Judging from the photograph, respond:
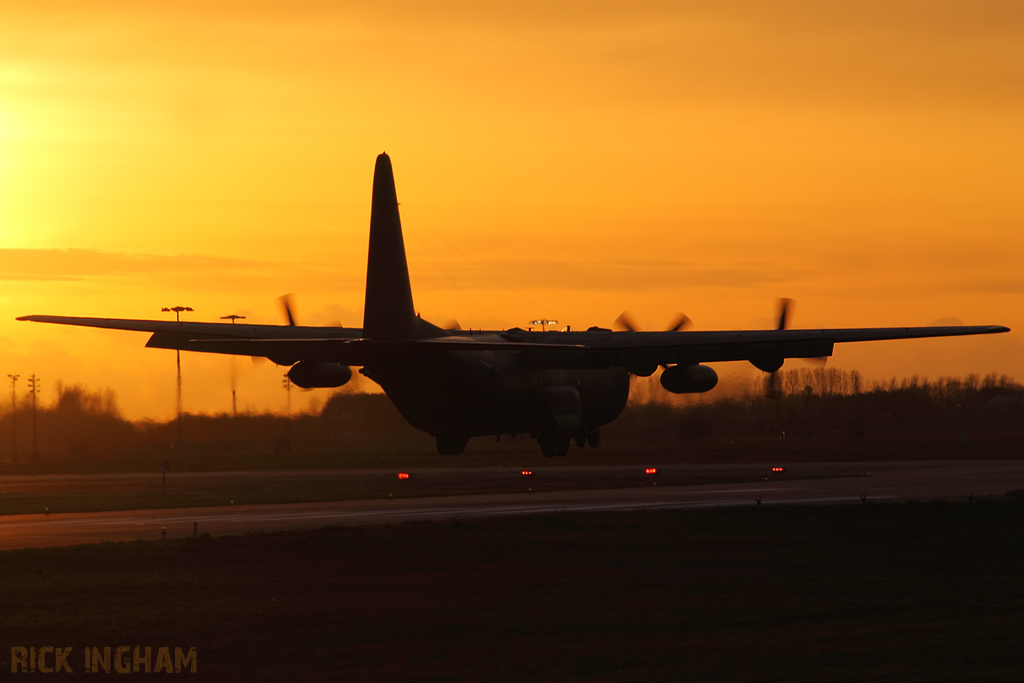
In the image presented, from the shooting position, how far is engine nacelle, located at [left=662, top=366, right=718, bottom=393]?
43.9 m

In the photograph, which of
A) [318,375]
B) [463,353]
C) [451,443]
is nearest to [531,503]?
[451,443]

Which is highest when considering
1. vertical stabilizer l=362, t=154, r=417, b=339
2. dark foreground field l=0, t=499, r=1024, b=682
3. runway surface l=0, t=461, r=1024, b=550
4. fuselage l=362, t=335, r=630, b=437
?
vertical stabilizer l=362, t=154, r=417, b=339

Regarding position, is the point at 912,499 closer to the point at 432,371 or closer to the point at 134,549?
the point at 134,549

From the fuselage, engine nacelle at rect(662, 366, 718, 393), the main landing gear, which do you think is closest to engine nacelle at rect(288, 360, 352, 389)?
the fuselage

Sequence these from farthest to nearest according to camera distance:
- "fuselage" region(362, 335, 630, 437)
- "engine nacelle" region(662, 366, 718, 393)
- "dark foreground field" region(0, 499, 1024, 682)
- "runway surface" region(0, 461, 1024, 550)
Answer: "runway surface" region(0, 461, 1024, 550) → "dark foreground field" region(0, 499, 1024, 682) → "engine nacelle" region(662, 366, 718, 393) → "fuselage" region(362, 335, 630, 437)

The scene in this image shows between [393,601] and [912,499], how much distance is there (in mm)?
67409

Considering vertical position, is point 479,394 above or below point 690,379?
below

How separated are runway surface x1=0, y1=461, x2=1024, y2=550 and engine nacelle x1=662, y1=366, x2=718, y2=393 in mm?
84557

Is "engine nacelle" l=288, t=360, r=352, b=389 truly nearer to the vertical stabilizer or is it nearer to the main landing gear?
the vertical stabilizer

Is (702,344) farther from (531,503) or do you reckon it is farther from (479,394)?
(531,503)

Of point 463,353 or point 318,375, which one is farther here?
point 463,353

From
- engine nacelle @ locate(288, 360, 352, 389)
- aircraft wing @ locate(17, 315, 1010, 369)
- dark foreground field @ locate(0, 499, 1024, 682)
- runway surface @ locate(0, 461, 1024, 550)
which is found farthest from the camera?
runway surface @ locate(0, 461, 1024, 550)

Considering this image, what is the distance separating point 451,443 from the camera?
44.5 m

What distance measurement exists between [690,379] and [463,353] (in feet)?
29.6
